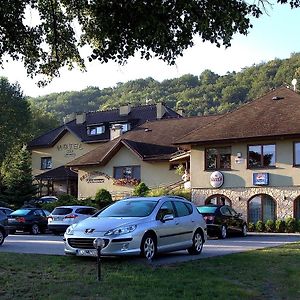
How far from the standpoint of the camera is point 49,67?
12117 mm

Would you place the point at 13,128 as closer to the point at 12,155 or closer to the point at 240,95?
the point at 12,155

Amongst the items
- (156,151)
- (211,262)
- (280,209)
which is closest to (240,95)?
(156,151)

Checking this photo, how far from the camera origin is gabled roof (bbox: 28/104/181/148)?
60.8 metres

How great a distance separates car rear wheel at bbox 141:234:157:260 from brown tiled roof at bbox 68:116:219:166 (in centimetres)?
2863

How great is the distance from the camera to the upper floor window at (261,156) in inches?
1375

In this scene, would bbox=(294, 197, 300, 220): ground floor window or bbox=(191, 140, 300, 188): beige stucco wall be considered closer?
bbox=(294, 197, 300, 220): ground floor window

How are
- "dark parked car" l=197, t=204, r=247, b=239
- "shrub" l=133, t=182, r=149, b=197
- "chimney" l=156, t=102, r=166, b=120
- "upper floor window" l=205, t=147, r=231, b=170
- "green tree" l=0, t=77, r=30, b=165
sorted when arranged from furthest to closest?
"green tree" l=0, t=77, r=30, b=165 → "chimney" l=156, t=102, r=166, b=120 → "shrub" l=133, t=182, r=149, b=197 → "upper floor window" l=205, t=147, r=231, b=170 → "dark parked car" l=197, t=204, r=247, b=239

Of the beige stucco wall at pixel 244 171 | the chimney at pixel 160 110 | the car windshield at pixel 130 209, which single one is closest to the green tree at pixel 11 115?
the chimney at pixel 160 110

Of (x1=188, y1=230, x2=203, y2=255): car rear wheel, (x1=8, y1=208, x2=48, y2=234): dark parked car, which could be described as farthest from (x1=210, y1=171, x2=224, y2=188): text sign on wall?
(x1=188, y1=230, x2=203, y2=255): car rear wheel

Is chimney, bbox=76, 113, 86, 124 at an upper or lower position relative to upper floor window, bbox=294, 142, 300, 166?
upper

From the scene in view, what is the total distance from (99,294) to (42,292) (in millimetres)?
942

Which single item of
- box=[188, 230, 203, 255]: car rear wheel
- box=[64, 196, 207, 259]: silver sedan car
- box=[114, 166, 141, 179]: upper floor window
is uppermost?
box=[114, 166, 141, 179]: upper floor window

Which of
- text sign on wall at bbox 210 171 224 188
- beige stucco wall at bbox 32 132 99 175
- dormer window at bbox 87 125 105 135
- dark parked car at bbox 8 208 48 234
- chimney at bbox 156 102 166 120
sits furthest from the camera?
dormer window at bbox 87 125 105 135

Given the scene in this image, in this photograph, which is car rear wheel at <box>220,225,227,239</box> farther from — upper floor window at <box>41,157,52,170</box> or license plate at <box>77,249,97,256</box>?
upper floor window at <box>41,157,52,170</box>
